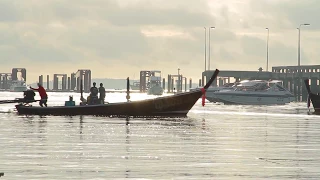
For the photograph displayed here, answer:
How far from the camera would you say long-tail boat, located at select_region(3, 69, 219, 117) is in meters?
48.4

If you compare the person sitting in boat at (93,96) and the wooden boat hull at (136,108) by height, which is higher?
the person sitting in boat at (93,96)

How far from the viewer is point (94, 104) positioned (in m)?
49.2

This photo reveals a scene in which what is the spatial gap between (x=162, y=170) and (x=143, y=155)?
142 inches

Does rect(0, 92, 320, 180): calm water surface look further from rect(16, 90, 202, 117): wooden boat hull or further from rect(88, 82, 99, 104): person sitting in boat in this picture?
rect(88, 82, 99, 104): person sitting in boat

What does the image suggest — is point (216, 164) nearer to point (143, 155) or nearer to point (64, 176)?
point (143, 155)

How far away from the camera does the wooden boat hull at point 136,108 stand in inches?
1906

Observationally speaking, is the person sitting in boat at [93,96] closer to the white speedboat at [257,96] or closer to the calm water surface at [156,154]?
the calm water surface at [156,154]

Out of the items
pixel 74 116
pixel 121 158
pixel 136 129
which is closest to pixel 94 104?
pixel 74 116

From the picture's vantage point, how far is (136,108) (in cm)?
4906

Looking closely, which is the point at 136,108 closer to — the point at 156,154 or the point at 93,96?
the point at 93,96

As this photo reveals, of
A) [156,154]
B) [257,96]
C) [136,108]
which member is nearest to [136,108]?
[136,108]

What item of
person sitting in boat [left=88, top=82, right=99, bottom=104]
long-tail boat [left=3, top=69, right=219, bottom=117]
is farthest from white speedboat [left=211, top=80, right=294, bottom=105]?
person sitting in boat [left=88, top=82, right=99, bottom=104]

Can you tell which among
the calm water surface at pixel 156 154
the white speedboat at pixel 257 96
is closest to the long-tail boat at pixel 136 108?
the calm water surface at pixel 156 154

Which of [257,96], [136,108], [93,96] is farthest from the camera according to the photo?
[257,96]
